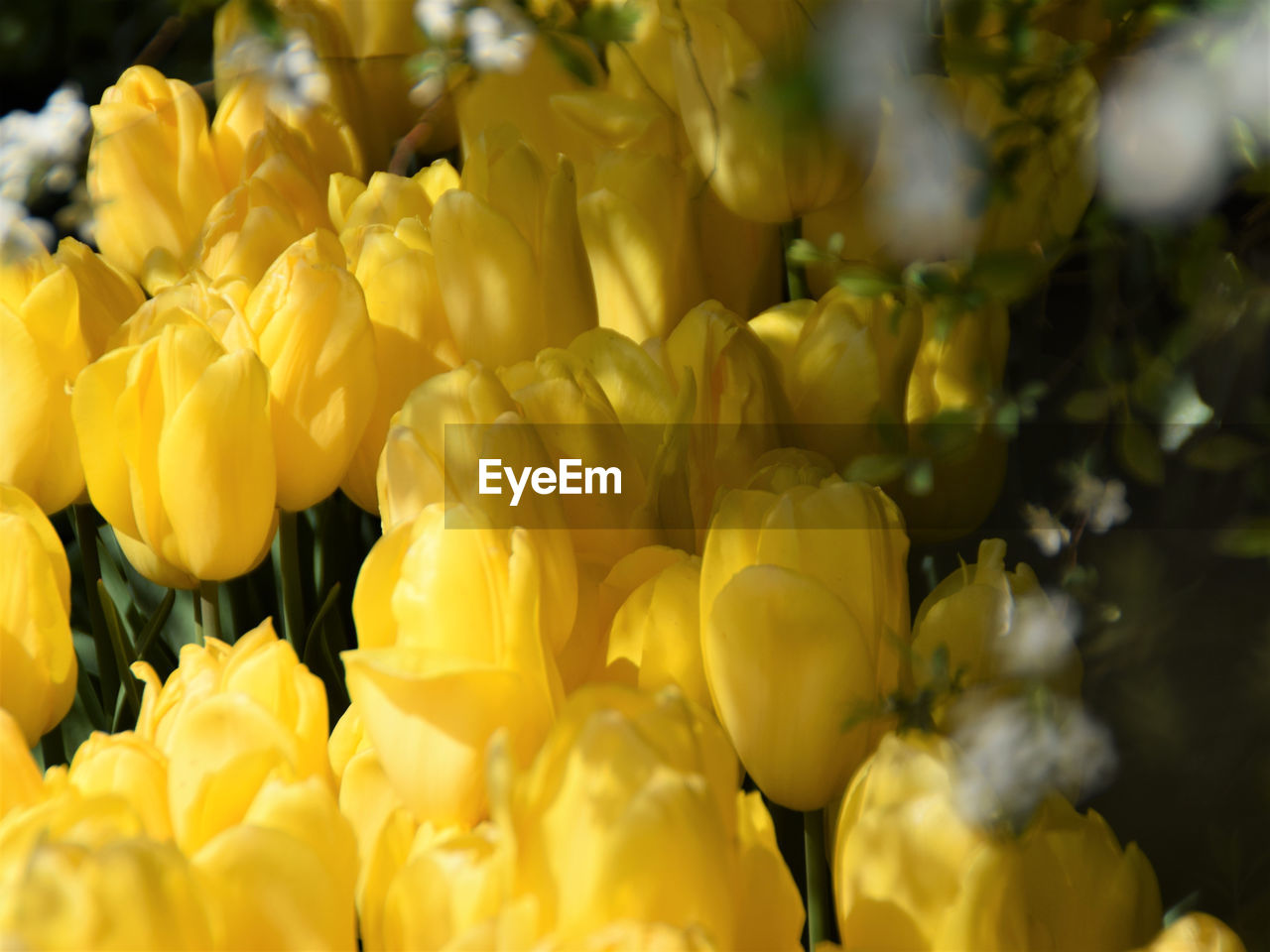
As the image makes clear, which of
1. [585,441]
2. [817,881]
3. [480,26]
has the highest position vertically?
[480,26]

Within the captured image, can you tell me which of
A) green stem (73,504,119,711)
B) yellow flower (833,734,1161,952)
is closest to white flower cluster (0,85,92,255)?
green stem (73,504,119,711)

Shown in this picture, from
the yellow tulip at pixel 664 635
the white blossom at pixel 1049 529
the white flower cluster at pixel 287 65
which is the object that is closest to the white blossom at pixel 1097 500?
the white blossom at pixel 1049 529

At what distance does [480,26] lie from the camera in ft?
1.50

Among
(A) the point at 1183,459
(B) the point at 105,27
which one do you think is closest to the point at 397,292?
(B) the point at 105,27

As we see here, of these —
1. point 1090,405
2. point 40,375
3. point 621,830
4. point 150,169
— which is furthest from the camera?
point 150,169

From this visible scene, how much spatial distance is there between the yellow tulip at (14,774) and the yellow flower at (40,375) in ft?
0.50

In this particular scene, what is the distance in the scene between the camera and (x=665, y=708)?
12.0 inches

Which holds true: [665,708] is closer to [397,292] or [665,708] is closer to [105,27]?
[397,292]

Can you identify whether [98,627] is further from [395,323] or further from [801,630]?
[801,630]

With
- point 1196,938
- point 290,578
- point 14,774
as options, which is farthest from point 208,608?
point 1196,938

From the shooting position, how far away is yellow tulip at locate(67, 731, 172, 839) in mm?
337

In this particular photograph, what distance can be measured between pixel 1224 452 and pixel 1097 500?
0.05 m

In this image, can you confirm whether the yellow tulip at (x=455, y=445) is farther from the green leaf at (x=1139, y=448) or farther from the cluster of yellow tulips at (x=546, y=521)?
the green leaf at (x=1139, y=448)

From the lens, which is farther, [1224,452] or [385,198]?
[385,198]
